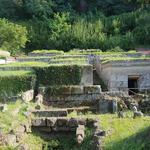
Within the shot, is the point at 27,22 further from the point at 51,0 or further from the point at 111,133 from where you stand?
the point at 111,133

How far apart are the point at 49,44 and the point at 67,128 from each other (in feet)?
121

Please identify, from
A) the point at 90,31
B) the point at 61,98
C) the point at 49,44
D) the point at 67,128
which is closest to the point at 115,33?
the point at 90,31

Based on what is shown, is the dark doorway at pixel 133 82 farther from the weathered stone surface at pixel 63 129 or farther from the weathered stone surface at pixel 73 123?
the weathered stone surface at pixel 63 129

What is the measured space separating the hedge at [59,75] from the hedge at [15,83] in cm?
77

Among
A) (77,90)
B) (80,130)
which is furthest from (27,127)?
(77,90)

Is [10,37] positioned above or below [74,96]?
above

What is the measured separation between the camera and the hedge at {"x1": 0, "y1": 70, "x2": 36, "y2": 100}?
76.9 ft

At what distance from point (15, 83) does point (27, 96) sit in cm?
220

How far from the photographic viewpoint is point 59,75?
2450 cm

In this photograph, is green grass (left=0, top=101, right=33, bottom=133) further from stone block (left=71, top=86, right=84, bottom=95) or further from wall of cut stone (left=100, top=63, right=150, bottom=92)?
wall of cut stone (left=100, top=63, right=150, bottom=92)

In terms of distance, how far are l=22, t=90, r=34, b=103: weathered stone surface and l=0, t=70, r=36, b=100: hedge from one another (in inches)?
46.5

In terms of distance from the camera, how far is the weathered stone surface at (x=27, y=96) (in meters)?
20.9

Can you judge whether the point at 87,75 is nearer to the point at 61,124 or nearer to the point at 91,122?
the point at 61,124

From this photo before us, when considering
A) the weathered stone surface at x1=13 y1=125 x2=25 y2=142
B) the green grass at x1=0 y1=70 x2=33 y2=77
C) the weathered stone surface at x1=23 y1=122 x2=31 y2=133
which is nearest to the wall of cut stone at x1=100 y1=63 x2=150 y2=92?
the green grass at x1=0 y1=70 x2=33 y2=77
